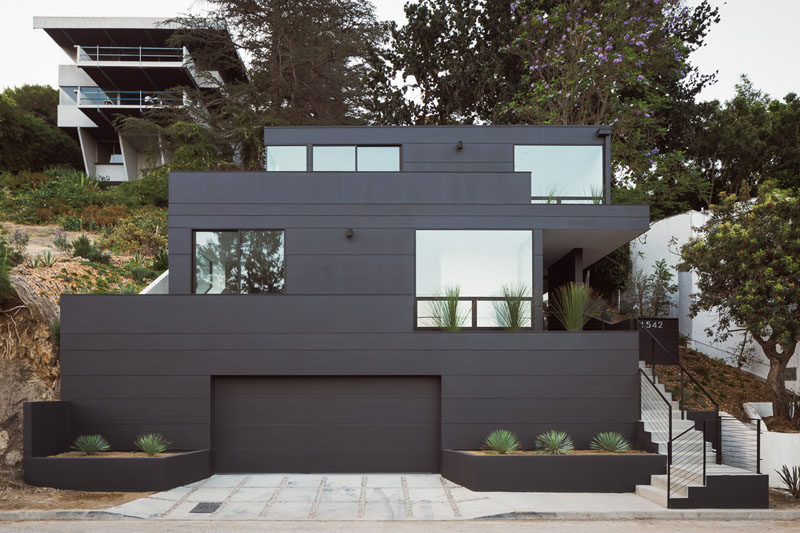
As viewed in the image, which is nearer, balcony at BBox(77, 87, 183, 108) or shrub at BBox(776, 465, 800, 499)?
shrub at BBox(776, 465, 800, 499)

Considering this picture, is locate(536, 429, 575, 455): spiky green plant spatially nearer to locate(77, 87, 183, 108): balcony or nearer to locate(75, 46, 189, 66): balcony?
locate(77, 87, 183, 108): balcony

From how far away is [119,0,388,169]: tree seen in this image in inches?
922

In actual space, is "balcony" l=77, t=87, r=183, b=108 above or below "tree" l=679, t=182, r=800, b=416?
above

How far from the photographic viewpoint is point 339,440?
11.2m

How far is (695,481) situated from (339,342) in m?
6.60

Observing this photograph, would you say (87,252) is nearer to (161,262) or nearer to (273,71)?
(161,262)

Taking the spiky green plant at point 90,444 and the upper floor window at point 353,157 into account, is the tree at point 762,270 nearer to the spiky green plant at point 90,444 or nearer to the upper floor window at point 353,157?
the upper floor window at point 353,157

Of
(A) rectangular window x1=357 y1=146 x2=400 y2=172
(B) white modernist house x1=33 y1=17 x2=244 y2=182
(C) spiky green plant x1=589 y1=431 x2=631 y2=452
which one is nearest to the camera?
(C) spiky green plant x1=589 y1=431 x2=631 y2=452

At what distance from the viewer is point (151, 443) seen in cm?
1014

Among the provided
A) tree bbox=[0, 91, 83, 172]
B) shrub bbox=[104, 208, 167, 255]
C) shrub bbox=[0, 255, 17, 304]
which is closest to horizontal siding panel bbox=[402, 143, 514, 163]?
shrub bbox=[0, 255, 17, 304]

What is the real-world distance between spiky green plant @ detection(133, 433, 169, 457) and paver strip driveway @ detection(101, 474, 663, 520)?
33.2 inches

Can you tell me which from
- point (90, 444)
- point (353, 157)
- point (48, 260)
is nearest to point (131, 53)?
point (48, 260)

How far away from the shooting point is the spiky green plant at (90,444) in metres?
10.1

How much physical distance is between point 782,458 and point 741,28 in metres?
19.1
